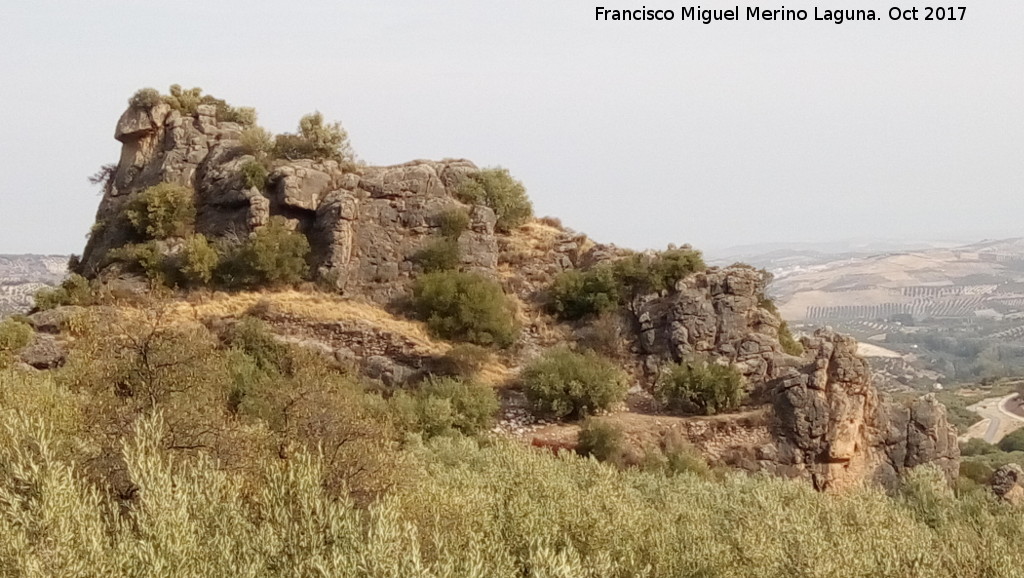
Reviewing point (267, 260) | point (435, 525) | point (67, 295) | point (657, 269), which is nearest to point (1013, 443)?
point (657, 269)

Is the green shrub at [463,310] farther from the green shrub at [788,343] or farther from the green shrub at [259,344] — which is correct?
the green shrub at [788,343]

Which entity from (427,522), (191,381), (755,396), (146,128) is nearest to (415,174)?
(146,128)

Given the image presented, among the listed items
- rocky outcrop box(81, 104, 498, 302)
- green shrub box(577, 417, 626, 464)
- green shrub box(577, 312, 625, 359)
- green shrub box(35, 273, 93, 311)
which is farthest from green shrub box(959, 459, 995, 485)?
green shrub box(35, 273, 93, 311)

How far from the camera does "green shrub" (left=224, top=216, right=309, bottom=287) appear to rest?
26750 millimetres

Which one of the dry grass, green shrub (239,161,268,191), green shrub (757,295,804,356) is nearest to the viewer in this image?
the dry grass

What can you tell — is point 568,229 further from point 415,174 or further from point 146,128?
point 146,128

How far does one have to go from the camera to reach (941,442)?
2300 cm

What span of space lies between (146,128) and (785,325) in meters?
25.0

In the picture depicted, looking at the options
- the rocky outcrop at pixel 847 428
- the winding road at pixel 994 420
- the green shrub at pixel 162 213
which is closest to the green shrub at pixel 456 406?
the rocky outcrop at pixel 847 428

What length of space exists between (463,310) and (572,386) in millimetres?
4549

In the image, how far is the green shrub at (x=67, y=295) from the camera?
2687 centimetres

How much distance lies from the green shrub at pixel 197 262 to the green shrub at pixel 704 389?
15115 millimetres

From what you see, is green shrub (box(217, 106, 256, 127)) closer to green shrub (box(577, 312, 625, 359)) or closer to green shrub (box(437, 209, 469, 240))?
green shrub (box(437, 209, 469, 240))

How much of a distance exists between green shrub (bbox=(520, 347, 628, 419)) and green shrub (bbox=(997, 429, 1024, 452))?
45.4 meters
